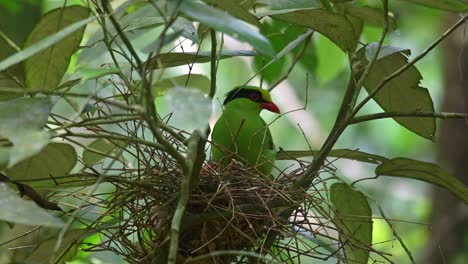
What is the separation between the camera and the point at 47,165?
154cm

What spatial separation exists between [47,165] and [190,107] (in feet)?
2.56

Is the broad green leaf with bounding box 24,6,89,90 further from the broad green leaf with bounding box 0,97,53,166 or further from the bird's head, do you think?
the bird's head

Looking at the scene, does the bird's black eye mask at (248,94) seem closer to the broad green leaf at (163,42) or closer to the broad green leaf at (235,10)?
the broad green leaf at (235,10)

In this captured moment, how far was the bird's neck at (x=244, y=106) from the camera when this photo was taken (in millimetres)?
2012

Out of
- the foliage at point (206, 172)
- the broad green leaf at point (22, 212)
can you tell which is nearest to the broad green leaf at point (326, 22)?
the foliage at point (206, 172)

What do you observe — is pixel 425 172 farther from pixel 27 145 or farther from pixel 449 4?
pixel 27 145

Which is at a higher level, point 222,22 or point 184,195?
point 222,22

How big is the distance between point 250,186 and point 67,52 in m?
0.44

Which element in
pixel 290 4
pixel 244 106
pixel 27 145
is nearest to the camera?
pixel 27 145

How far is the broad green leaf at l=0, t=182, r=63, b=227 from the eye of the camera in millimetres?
843

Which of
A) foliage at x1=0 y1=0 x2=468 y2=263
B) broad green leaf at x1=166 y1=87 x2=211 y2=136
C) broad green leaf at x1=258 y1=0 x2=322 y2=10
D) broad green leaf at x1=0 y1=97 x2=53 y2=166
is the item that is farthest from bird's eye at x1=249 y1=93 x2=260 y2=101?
broad green leaf at x1=166 y1=87 x2=211 y2=136

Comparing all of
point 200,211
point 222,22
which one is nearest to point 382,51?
point 200,211

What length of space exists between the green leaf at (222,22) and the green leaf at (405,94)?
623 millimetres

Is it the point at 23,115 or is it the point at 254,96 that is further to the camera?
the point at 254,96
